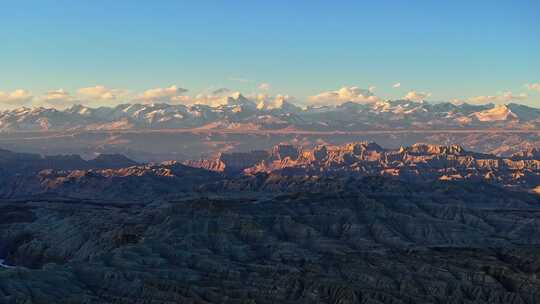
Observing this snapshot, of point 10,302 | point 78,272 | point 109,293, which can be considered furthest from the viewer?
point 78,272

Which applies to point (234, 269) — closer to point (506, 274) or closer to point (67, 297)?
point (67, 297)

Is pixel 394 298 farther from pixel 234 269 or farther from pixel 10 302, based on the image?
pixel 10 302

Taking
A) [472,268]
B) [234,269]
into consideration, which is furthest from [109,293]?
[472,268]

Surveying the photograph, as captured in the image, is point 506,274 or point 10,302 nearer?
point 10,302

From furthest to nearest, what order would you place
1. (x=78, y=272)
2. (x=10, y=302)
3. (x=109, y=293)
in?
(x=78, y=272)
(x=109, y=293)
(x=10, y=302)

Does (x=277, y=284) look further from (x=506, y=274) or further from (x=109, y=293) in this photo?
(x=506, y=274)

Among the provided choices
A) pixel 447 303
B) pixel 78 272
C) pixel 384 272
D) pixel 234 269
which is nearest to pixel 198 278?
pixel 234 269

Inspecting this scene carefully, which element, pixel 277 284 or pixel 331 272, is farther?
pixel 331 272
